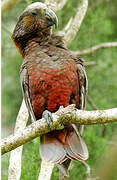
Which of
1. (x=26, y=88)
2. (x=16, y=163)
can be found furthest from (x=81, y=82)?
(x=16, y=163)

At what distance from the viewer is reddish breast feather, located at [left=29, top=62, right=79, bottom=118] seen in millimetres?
3574

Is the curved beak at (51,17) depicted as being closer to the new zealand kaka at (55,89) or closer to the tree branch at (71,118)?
the new zealand kaka at (55,89)

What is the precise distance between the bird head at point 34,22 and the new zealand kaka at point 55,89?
15 centimetres

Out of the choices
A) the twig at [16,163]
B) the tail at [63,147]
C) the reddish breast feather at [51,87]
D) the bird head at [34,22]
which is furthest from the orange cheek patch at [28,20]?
the tail at [63,147]

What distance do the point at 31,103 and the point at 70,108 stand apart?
94 centimetres

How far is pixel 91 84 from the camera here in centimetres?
632

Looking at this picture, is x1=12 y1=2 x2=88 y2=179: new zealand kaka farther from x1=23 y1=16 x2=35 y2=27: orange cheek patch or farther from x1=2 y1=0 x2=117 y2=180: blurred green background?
x1=2 y1=0 x2=117 y2=180: blurred green background

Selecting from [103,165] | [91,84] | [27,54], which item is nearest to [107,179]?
[103,165]

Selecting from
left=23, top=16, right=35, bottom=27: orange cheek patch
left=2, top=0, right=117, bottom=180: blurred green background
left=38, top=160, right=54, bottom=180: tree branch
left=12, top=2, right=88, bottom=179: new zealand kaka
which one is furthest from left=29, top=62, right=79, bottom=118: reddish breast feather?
left=2, top=0, right=117, bottom=180: blurred green background

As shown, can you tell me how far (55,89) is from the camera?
141 inches

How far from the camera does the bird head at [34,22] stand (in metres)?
4.04

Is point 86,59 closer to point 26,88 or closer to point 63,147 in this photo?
point 26,88

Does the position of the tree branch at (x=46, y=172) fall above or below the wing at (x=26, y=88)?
below

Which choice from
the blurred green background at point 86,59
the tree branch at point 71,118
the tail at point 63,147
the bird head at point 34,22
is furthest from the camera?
the blurred green background at point 86,59
